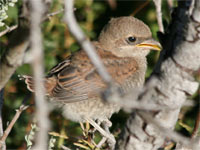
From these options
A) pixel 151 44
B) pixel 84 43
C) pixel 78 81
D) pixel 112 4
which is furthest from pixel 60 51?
pixel 84 43

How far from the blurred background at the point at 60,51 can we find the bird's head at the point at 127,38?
0.31 meters

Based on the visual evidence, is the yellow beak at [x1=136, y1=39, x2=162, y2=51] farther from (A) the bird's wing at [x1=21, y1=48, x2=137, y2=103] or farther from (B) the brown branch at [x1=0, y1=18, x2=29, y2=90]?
(B) the brown branch at [x1=0, y1=18, x2=29, y2=90]

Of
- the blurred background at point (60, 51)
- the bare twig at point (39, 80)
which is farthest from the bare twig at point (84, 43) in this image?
the blurred background at point (60, 51)

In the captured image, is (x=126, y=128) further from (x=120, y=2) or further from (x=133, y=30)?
(x=120, y=2)

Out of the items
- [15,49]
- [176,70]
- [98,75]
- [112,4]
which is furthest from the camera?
[112,4]

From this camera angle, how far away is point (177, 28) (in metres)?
1.85

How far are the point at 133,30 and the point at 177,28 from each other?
5.72ft

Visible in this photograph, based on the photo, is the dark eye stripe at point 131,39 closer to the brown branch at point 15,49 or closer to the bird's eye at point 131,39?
the bird's eye at point 131,39

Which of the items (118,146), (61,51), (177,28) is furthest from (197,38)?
(61,51)

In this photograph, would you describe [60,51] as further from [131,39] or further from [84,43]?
[84,43]

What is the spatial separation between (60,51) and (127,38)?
953mm

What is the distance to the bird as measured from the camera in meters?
3.35

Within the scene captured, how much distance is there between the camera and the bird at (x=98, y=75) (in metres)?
3.35

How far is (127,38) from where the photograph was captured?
145 inches
